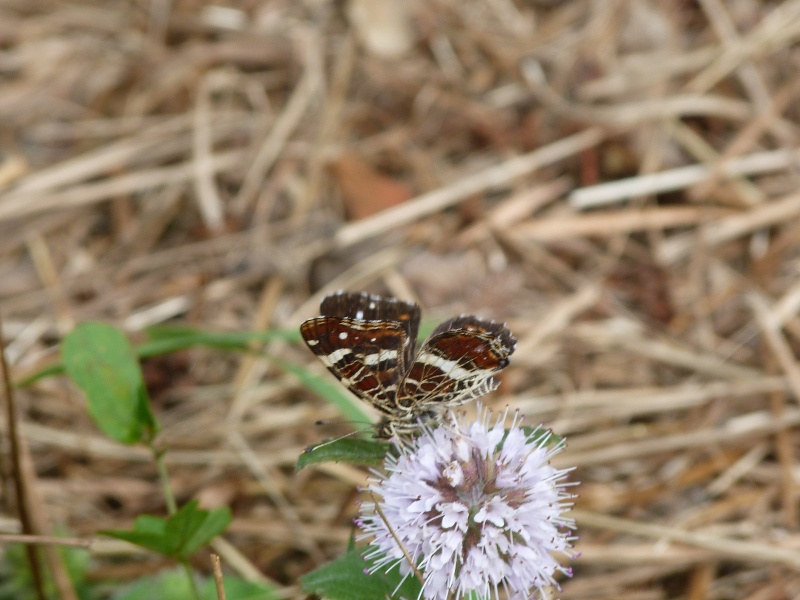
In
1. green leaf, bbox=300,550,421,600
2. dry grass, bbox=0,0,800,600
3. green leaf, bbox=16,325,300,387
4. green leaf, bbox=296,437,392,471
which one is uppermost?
dry grass, bbox=0,0,800,600

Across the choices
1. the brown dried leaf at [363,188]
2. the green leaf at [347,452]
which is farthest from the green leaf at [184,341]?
the brown dried leaf at [363,188]

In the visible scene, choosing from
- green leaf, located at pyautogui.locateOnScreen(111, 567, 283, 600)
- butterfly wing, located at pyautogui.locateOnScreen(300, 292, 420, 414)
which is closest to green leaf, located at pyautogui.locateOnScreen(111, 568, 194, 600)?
green leaf, located at pyautogui.locateOnScreen(111, 567, 283, 600)

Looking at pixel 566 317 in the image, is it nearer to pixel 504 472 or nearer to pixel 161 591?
pixel 504 472

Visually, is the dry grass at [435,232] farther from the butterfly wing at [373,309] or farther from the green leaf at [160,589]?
the butterfly wing at [373,309]

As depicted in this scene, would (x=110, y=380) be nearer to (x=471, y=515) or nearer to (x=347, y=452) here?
(x=347, y=452)

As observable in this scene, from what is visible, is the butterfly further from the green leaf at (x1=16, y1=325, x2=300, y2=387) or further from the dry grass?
the dry grass
